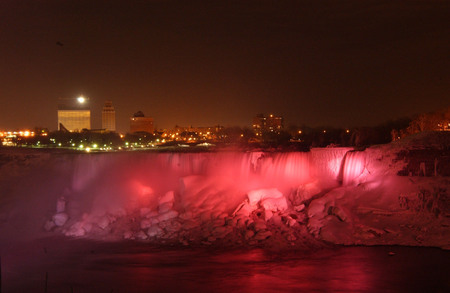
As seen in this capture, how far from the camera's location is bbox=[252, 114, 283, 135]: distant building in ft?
260

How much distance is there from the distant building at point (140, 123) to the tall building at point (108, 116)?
6855 mm

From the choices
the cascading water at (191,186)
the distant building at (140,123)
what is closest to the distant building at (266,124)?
the distant building at (140,123)

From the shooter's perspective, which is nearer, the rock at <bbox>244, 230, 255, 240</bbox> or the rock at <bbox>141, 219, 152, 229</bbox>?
the rock at <bbox>244, 230, 255, 240</bbox>

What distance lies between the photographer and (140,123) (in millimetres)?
111812

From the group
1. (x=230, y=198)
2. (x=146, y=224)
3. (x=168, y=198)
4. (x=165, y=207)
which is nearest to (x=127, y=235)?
(x=146, y=224)

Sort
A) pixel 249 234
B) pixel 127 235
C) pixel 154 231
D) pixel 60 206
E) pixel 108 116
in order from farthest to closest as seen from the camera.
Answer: pixel 108 116
pixel 60 206
pixel 127 235
pixel 154 231
pixel 249 234

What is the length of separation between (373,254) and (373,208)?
2.91 metres

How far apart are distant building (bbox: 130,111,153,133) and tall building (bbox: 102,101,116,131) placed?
685 centimetres

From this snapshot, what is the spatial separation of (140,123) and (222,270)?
99160mm

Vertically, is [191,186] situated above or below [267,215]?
above

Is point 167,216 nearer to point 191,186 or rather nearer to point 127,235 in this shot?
point 127,235

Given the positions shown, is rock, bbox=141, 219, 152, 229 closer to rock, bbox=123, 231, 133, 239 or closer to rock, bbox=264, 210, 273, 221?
rock, bbox=123, 231, 133, 239

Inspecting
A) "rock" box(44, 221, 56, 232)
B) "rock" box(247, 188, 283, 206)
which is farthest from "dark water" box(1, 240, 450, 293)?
"rock" box(247, 188, 283, 206)

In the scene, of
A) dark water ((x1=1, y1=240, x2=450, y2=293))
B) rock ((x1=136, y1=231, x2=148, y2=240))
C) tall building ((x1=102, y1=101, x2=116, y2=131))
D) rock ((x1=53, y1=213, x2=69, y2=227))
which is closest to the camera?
dark water ((x1=1, y1=240, x2=450, y2=293))
